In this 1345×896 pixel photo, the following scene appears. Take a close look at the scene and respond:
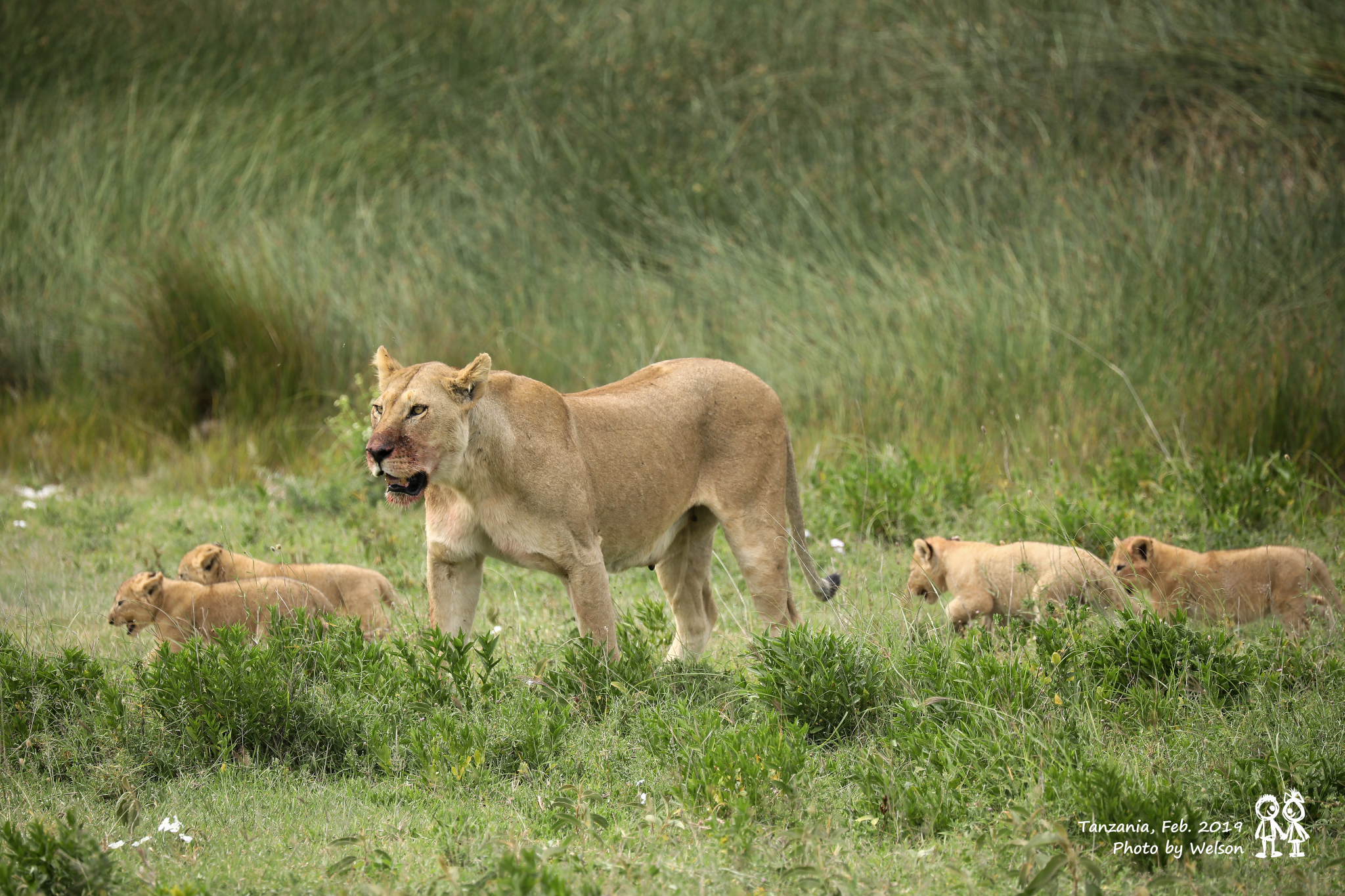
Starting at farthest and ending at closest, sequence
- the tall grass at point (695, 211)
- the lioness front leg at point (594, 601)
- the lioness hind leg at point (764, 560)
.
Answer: the tall grass at point (695, 211) < the lioness hind leg at point (764, 560) < the lioness front leg at point (594, 601)

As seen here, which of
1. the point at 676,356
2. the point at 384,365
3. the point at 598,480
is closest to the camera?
the point at 384,365

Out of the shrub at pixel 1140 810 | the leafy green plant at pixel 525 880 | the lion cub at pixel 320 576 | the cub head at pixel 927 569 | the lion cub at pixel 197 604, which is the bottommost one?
the cub head at pixel 927 569

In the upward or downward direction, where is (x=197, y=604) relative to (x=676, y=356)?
upward

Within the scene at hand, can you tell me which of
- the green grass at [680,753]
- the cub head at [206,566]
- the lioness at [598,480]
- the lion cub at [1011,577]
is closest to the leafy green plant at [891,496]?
the lion cub at [1011,577]

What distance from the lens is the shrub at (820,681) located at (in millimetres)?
4637

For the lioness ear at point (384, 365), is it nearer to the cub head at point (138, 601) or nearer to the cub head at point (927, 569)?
the cub head at point (138, 601)

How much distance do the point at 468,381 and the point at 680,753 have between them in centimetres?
161

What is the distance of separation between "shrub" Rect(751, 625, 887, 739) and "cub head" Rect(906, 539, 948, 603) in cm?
154

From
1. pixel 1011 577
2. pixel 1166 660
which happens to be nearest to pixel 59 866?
pixel 1166 660

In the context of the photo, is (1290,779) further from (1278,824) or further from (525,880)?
(525,880)

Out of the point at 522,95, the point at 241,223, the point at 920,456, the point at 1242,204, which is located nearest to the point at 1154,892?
the point at 920,456

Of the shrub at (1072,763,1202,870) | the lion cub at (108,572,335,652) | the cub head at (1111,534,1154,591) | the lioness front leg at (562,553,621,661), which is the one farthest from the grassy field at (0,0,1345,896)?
the cub head at (1111,534,1154,591)

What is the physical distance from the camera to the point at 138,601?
5754 millimetres

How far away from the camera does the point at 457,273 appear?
41.2 feet
